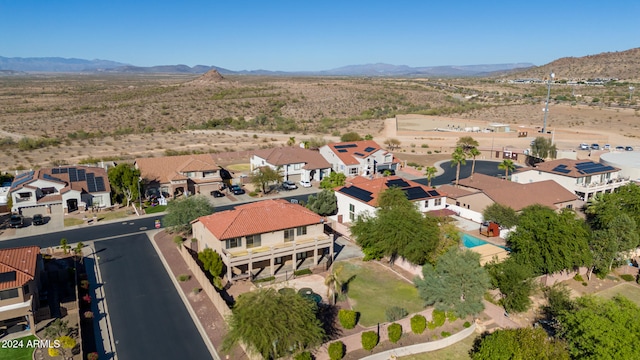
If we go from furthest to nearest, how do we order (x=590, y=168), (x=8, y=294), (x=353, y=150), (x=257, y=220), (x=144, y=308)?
(x=353, y=150) → (x=590, y=168) → (x=257, y=220) → (x=144, y=308) → (x=8, y=294)

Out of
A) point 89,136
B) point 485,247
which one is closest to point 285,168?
point 485,247

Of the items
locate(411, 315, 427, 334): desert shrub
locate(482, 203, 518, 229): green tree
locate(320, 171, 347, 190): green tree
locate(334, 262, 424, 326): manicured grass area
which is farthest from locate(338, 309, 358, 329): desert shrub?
locate(320, 171, 347, 190): green tree

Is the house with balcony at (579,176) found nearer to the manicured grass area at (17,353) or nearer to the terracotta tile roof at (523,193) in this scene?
the terracotta tile roof at (523,193)

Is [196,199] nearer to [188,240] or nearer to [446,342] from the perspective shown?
[188,240]

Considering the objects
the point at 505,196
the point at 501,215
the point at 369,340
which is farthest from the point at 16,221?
the point at 505,196

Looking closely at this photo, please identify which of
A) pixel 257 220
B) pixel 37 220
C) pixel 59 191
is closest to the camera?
pixel 257 220

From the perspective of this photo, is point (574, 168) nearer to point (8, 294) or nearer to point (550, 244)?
point (550, 244)
